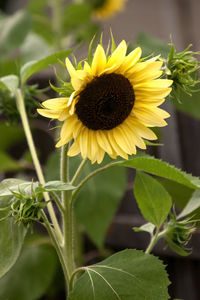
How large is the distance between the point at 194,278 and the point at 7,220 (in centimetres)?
59

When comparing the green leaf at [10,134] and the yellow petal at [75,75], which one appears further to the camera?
the green leaf at [10,134]

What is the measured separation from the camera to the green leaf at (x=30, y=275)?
28.5 inches

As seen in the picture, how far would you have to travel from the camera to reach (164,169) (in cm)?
43

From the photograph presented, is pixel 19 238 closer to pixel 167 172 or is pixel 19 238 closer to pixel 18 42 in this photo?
pixel 167 172

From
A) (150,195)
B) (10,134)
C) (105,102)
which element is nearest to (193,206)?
(150,195)

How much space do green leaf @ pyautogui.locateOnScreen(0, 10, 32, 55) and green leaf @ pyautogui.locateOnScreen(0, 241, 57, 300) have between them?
1.30 ft

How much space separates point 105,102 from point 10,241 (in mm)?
162

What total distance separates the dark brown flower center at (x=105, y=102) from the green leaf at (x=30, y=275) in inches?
13.6

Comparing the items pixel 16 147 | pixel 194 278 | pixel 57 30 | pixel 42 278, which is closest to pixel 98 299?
pixel 42 278

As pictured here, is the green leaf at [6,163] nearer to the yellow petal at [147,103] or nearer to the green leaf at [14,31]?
the green leaf at [14,31]

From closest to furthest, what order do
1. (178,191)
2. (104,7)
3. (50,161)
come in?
(178,191), (50,161), (104,7)

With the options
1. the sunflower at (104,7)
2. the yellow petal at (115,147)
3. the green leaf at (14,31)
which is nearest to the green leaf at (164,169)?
the yellow petal at (115,147)

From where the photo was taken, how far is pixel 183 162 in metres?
0.93

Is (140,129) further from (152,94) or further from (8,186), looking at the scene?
(8,186)
